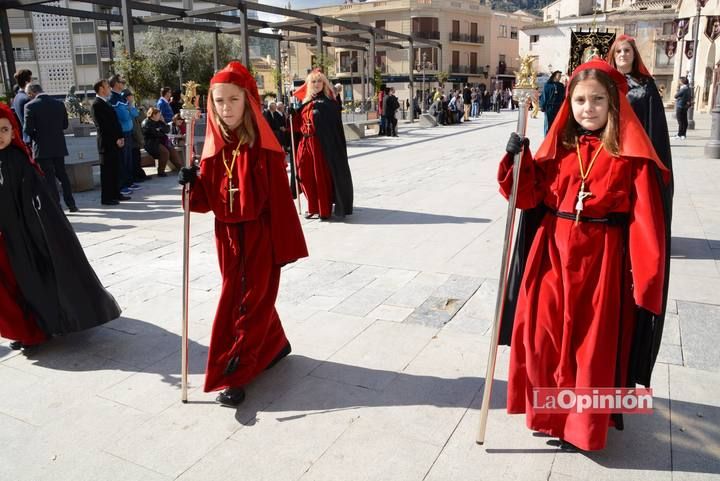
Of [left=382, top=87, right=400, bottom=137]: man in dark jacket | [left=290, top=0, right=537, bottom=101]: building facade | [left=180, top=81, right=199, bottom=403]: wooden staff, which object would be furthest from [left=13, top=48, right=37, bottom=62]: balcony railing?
[left=180, top=81, right=199, bottom=403]: wooden staff

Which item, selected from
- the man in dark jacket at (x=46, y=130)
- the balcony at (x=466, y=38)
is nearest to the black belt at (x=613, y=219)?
the man in dark jacket at (x=46, y=130)

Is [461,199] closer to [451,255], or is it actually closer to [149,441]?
[451,255]

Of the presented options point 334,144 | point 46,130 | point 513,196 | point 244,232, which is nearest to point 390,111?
point 334,144

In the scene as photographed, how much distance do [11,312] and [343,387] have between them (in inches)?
91.1

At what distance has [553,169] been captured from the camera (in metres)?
2.77

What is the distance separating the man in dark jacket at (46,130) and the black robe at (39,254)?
4064 millimetres

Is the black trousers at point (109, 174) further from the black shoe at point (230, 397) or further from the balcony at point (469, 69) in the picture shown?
the balcony at point (469, 69)

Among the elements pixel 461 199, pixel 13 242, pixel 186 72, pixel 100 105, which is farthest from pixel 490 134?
pixel 186 72

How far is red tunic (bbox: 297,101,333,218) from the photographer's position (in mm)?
7699

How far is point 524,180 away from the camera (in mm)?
2727

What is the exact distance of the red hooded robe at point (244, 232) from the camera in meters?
3.25

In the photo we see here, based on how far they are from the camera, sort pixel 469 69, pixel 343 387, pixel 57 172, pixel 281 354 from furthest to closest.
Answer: pixel 469 69 < pixel 57 172 < pixel 281 354 < pixel 343 387

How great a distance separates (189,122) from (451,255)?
3446 mm

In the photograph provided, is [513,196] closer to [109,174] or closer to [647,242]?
[647,242]
